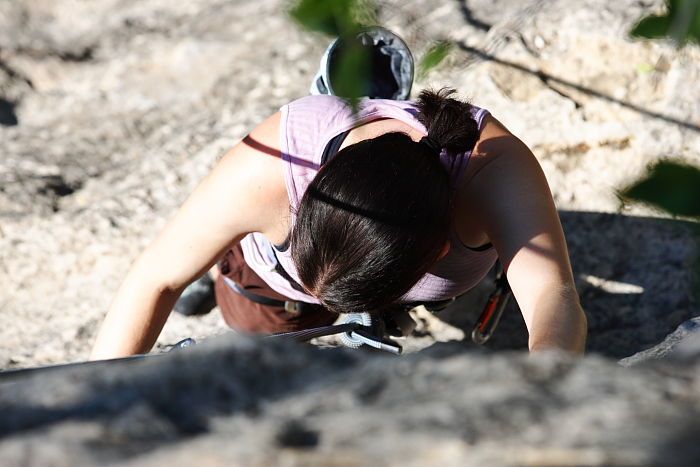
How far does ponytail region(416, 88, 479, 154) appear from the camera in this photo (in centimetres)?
153

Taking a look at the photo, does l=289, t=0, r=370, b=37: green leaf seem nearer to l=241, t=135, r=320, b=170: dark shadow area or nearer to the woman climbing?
the woman climbing

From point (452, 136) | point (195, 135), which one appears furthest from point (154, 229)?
point (452, 136)

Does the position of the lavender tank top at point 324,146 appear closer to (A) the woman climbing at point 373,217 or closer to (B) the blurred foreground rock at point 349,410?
(A) the woman climbing at point 373,217

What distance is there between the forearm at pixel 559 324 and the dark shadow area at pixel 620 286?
765 millimetres

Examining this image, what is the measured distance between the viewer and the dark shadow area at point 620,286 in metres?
2.18

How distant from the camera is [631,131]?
227 cm

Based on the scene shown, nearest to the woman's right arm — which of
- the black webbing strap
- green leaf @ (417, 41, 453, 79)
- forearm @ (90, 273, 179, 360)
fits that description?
forearm @ (90, 273, 179, 360)

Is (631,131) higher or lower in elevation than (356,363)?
lower

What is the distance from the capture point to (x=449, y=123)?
1546mm

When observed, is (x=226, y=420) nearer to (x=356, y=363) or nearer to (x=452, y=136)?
(x=356, y=363)

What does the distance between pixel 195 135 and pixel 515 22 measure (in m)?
1.02

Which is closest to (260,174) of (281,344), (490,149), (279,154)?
(279,154)

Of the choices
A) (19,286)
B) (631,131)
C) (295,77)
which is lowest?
(19,286)

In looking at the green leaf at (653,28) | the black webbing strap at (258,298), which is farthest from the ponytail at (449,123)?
the green leaf at (653,28)
